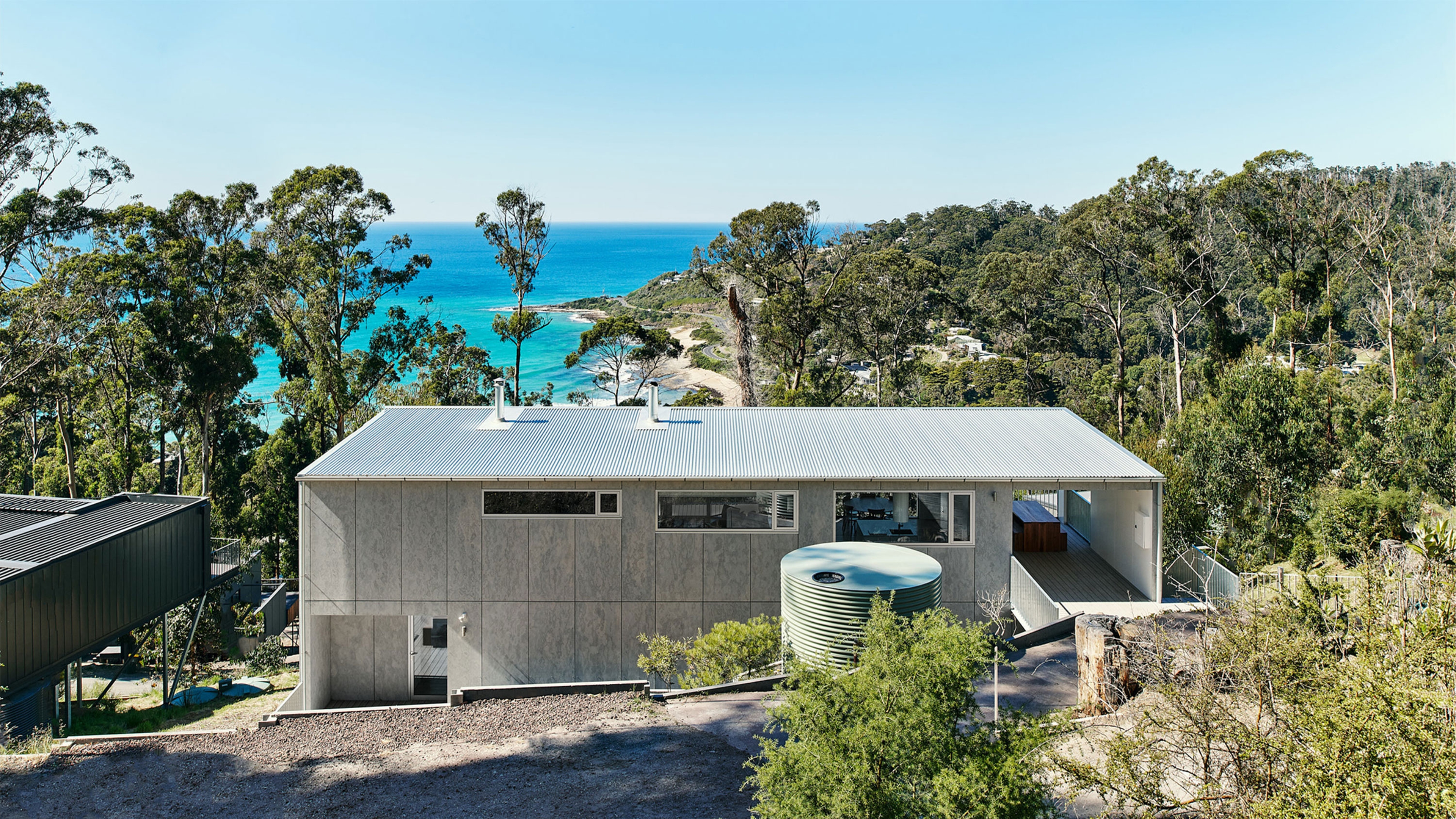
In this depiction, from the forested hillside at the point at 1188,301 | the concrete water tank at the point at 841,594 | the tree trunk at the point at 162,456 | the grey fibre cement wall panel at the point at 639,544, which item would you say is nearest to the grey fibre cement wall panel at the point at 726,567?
the grey fibre cement wall panel at the point at 639,544

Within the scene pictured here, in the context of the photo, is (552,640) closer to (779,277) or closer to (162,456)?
(162,456)

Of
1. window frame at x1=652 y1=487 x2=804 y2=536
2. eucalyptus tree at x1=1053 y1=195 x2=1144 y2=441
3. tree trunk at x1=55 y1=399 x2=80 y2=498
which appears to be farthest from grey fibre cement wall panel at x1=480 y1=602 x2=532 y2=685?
eucalyptus tree at x1=1053 y1=195 x2=1144 y2=441

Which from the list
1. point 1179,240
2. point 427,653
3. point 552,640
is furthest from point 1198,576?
point 1179,240

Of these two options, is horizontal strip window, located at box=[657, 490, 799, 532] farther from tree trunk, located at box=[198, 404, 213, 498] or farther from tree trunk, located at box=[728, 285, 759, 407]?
tree trunk, located at box=[728, 285, 759, 407]

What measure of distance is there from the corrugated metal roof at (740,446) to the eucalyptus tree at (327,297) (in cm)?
1511

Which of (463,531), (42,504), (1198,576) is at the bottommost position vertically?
(1198,576)

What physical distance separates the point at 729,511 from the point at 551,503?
9.32 feet

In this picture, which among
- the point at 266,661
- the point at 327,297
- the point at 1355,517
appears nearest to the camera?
the point at 1355,517

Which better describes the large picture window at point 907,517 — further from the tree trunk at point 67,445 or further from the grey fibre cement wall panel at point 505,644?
the tree trunk at point 67,445

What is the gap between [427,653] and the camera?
1554cm

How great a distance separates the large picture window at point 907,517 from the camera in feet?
49.2

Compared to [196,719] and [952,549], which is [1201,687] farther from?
[196,719]

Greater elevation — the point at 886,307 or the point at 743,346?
the point at 886,307

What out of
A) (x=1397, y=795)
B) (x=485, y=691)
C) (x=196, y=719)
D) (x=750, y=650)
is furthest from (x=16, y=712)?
(x=1397, y=795)
